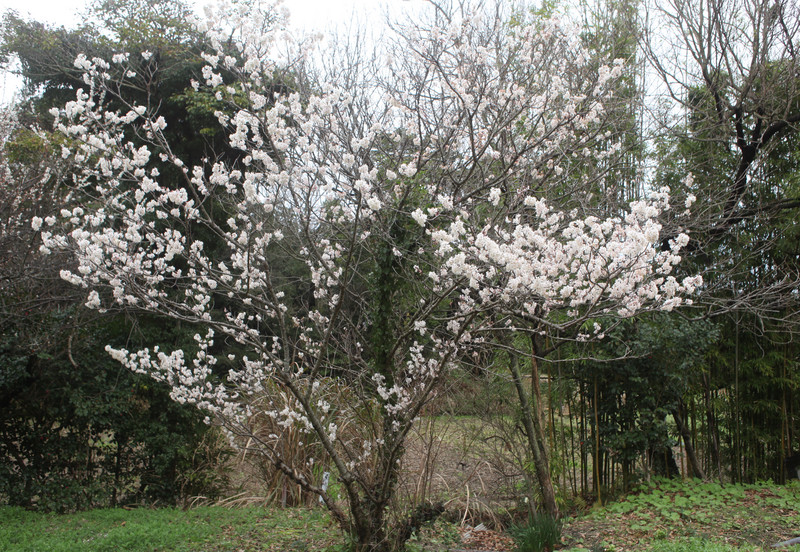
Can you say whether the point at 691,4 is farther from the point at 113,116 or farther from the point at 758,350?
the point at 113,116

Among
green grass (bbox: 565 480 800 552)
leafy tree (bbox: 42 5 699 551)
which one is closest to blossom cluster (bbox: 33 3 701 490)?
leafy tree (bbox: 42 5 699 551)

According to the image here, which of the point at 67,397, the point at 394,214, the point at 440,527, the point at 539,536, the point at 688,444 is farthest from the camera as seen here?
the point at 688,444

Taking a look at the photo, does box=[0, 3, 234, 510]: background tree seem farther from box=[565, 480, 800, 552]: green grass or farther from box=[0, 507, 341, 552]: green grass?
box=[565, 480, 800, 552]: green grass

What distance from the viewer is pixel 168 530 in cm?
409

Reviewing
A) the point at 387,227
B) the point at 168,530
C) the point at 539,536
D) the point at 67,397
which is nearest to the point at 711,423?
the point at 539,536

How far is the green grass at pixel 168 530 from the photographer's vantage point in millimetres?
3734

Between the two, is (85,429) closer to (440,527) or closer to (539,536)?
(440,527)

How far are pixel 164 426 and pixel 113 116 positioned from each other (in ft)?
11.5

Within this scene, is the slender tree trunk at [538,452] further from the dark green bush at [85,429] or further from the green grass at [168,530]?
the dark green bush at [85,429]

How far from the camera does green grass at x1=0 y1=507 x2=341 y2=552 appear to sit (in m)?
3.73

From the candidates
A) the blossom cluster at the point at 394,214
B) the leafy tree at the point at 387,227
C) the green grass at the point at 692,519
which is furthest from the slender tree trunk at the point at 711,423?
the blossom cluster at the point at 394,214

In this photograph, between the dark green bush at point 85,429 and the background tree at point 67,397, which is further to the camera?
the dark green bush at point 85,429

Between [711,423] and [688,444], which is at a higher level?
[711,423]

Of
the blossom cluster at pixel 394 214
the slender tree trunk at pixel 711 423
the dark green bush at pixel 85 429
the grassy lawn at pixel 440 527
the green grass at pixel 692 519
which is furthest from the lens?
the slender tree trunk at pixel 711 423
